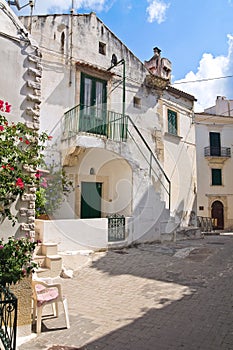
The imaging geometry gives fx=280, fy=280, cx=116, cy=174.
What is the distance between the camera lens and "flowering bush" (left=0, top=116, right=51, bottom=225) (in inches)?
173

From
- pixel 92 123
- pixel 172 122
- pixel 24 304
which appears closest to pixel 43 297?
pixel 24 304

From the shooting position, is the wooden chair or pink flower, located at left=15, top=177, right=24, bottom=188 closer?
pink flower, located at left=15, top=177, right=24, bottom=188

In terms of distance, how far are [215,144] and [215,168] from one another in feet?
7.08

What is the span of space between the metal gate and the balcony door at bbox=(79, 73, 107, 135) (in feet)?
11.4

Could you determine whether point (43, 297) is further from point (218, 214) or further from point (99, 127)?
point (218, 214)

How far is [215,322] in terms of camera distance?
477 centimetres

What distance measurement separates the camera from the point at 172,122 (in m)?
16.6

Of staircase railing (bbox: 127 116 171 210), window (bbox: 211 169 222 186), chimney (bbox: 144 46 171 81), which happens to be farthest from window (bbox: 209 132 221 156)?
staircase railing (bbox: 127 116 171 210)

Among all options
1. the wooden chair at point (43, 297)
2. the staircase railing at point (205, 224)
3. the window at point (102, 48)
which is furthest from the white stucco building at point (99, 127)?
the staircase railing at point (205, 224)

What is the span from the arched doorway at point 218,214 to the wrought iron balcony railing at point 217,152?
13.7 feet

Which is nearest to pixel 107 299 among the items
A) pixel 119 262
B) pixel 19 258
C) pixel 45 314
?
pixel 45 314

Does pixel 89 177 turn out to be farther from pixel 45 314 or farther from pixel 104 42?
pixel 45 314

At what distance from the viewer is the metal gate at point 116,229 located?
34.8ft

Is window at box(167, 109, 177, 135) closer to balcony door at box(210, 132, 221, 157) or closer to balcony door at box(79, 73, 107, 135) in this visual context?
balcony door at box(79, 73, 107, 135)
